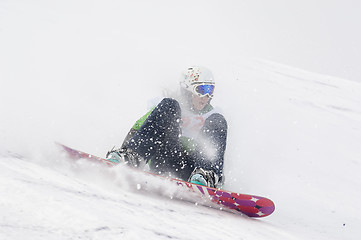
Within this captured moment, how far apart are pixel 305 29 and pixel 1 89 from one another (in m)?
205

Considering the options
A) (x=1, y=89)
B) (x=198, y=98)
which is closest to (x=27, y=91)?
(x=1, y=89)

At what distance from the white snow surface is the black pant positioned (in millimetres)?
443

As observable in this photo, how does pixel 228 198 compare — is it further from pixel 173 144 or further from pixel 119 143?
pixel 119 143

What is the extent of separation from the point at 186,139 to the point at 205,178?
788mm

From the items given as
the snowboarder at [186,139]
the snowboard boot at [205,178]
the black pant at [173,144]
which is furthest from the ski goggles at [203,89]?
the snowboard boot at [205,178]

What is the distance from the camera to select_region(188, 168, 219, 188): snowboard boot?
3094mm

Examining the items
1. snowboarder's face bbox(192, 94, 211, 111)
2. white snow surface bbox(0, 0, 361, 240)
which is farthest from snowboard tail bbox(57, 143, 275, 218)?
snowboarder's face bbox(192, 94, 211, 111)

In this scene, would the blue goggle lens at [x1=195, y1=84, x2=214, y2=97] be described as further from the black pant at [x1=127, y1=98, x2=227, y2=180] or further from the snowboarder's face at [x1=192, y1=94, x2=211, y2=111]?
the black pant at [x1=127, y1=98, x2=227, y2=180]

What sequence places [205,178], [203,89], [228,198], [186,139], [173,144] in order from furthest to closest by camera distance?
1. [203,89]
2. [186,139]
3. [173,144]
4. [205,178]
5. [228,198]

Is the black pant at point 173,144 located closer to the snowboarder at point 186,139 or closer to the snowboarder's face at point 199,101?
the snowboarder at point 186,139

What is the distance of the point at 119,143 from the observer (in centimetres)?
498

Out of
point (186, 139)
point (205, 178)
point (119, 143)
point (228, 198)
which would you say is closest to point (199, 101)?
point (186, 139)

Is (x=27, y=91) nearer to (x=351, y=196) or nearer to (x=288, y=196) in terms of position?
(x=288, y=196)

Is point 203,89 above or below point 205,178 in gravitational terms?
above
